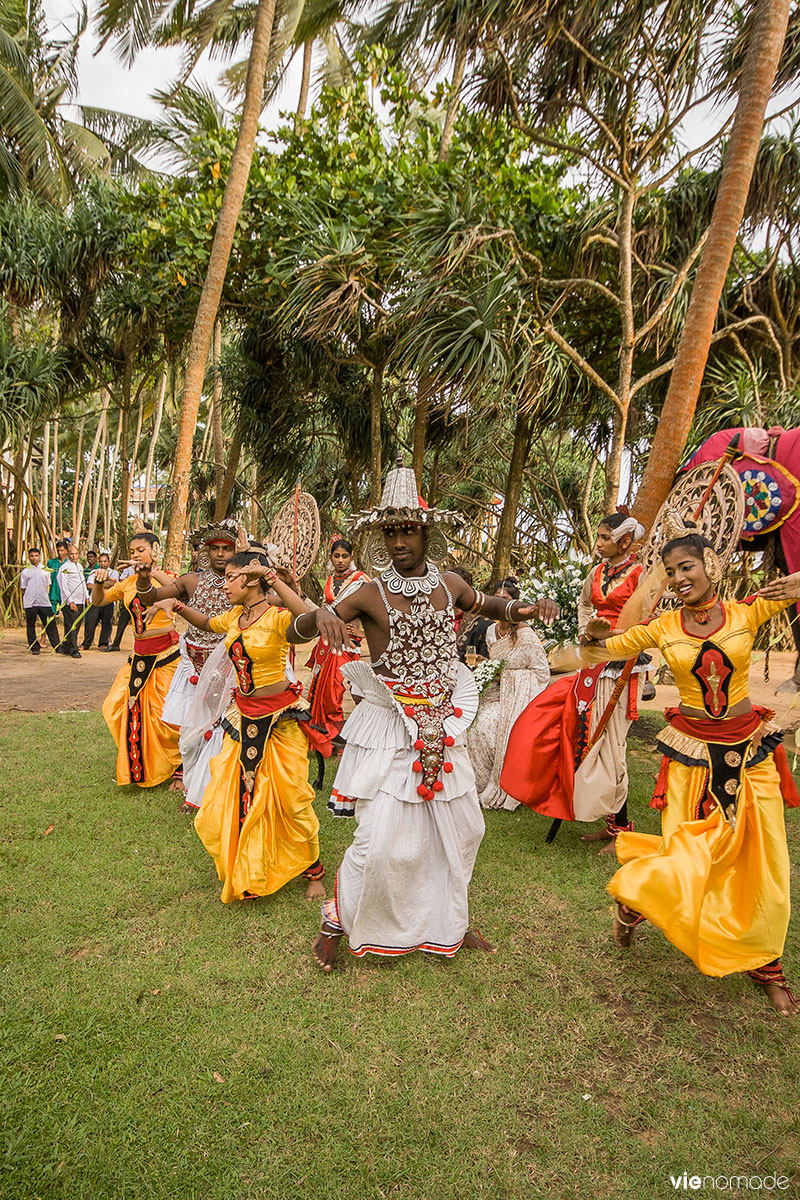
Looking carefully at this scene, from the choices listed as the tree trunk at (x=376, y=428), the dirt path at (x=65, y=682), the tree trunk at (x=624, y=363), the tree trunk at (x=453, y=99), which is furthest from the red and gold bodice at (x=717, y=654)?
the tree trunk at (x=376, y=428)

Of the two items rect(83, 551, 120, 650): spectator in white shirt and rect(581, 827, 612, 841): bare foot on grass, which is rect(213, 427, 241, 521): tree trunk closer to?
rect(83, 551, 120, 650): spectator in white shirt

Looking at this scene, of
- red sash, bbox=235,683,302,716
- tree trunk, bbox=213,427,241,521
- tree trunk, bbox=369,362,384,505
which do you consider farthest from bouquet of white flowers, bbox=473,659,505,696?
tree trunk, bbox=213,427,241,521

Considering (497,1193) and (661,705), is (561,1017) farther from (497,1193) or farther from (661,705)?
(661,705)

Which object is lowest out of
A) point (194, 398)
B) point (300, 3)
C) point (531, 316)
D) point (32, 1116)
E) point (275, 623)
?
point (32, 1116)

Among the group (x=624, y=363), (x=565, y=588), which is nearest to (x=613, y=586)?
(x=565, y=588)

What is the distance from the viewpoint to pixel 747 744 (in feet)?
10.5

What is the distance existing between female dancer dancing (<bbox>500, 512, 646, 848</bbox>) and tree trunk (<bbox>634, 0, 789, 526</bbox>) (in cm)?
140

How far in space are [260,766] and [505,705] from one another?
254 cm

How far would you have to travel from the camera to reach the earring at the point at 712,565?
3172 mm

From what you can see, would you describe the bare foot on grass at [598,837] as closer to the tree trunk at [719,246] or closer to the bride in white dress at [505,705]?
the bride in white dress at [505,705]

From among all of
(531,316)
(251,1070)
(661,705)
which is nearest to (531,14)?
(531,316)

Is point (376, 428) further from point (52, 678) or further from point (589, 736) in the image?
point (589, 736)

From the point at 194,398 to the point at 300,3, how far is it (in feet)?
26.1

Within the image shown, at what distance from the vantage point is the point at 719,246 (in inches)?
238
